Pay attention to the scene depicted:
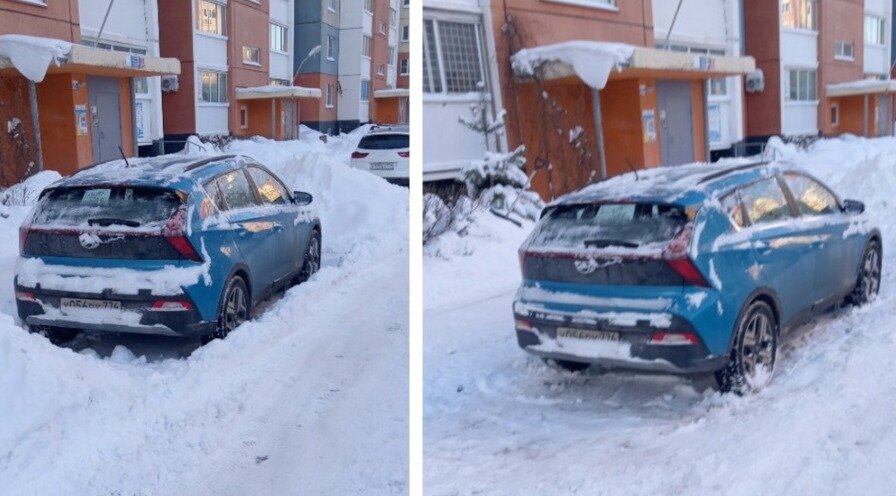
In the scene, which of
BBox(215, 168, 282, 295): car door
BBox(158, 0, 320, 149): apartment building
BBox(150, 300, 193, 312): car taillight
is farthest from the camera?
BBox(215, 168, 282, 295): car door

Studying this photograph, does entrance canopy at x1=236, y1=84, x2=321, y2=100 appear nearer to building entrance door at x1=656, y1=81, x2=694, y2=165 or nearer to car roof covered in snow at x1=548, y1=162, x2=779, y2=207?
car roof covered in snow at x1=548, y1=162, x2=779, y2=207

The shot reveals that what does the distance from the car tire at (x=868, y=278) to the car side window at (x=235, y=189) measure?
59.8 inches

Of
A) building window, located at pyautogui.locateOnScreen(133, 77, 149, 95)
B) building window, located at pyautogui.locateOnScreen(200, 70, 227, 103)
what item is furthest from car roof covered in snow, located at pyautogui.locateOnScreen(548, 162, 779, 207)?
building window, located at pyautogui.locateOnScreen(133, 77, 149, 95)

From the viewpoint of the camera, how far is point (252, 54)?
7.72ft

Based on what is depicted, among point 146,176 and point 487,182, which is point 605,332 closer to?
point 487,182

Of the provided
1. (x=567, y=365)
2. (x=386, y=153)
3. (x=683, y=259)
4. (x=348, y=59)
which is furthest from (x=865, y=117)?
(x=348, y=59)

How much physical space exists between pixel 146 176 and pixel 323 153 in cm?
67

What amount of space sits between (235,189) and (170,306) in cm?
37

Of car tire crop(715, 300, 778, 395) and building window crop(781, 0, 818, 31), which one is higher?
building window crop(781, 0, 818, 31)

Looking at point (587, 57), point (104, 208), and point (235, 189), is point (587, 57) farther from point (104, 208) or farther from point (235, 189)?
point (104, 208)

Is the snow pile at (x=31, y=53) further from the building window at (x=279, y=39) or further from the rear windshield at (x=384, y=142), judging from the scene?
the rear windshield at (x=384, y=142)

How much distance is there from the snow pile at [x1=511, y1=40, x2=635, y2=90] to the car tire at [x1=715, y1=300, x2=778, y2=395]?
0.66m

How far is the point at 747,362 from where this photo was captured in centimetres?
206

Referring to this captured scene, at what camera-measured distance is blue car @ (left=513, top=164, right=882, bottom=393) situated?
2061mm
